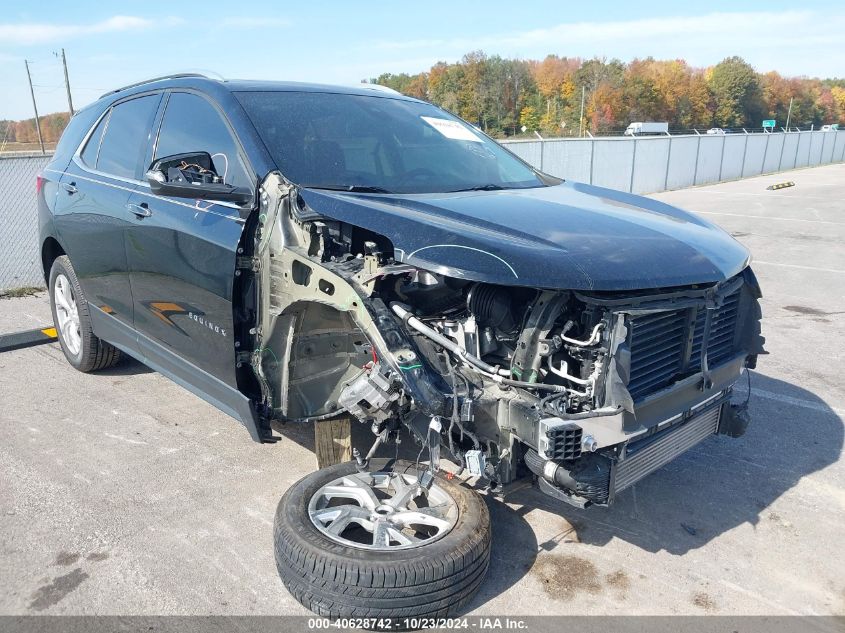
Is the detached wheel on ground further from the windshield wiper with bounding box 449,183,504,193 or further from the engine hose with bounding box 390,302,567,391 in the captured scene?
the windshield wiper with bounding box 449,183,504,193

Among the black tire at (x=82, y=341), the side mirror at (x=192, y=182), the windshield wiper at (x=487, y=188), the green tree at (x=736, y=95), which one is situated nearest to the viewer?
the side mirror at (x=192, y=182)

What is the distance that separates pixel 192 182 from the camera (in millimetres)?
3354

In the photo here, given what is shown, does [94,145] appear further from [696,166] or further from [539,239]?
[696,166]

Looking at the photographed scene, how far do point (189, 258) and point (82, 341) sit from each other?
220 centimetres

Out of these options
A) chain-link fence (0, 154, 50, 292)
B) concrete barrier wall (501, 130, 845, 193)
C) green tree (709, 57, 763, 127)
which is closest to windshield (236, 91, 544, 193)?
chain-link fence (0, 154, 50, 292)

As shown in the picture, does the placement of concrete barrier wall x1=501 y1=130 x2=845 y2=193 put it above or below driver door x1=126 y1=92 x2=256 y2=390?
below

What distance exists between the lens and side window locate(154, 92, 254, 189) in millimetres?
3465

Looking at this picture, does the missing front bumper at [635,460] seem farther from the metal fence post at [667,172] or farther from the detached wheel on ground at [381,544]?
the metal fence post at [667,172]

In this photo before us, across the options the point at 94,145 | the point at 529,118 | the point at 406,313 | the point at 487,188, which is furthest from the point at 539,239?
the point at 529,118

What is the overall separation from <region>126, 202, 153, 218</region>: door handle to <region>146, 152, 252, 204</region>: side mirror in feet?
1.60

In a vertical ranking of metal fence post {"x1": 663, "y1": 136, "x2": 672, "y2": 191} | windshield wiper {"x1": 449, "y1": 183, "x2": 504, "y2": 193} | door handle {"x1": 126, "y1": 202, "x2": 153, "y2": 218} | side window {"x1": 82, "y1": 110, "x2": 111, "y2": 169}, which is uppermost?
side window {"x1": 82, "y1": 110, "x2": 111, "y2": 169}

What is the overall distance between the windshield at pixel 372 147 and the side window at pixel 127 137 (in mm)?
920

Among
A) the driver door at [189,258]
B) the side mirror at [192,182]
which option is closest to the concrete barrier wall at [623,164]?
the driver door at [189,258]

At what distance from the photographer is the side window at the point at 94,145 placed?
15.8 feet
